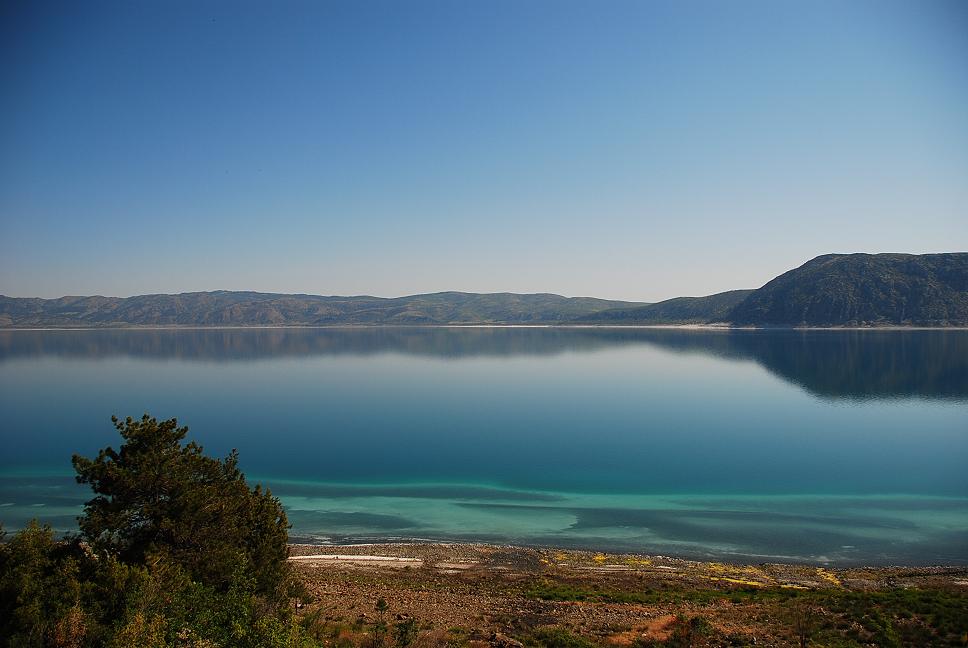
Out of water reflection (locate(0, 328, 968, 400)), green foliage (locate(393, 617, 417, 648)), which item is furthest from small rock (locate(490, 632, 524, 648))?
water reflection (locate(0, 328, 968, 400))

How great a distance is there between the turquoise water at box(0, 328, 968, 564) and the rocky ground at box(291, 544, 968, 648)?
11.2 ft

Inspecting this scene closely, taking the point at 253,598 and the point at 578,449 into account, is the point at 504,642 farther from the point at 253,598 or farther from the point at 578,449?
the point at 578,449

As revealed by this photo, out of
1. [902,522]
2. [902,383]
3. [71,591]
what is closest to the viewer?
[71,591]

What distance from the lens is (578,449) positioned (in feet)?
163

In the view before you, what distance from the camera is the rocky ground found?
15.1m

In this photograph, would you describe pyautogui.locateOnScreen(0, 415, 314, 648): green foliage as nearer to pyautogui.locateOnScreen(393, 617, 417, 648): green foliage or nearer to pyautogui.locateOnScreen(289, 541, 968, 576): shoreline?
pyautogui.locateOnScreen(393, 617, 417, 648): green foliage

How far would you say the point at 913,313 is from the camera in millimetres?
191000

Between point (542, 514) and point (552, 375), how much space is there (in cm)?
6771

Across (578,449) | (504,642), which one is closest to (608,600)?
(504,642)

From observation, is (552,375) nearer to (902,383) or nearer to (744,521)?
(902,383)

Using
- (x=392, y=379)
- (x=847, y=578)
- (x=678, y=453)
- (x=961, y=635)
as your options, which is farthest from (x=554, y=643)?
(x=392, y=379)

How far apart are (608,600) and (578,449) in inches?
1208

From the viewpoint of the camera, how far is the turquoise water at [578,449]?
31562 millimetres

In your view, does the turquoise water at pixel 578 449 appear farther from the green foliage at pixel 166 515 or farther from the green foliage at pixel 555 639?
the green foliage at pixel 166 515
